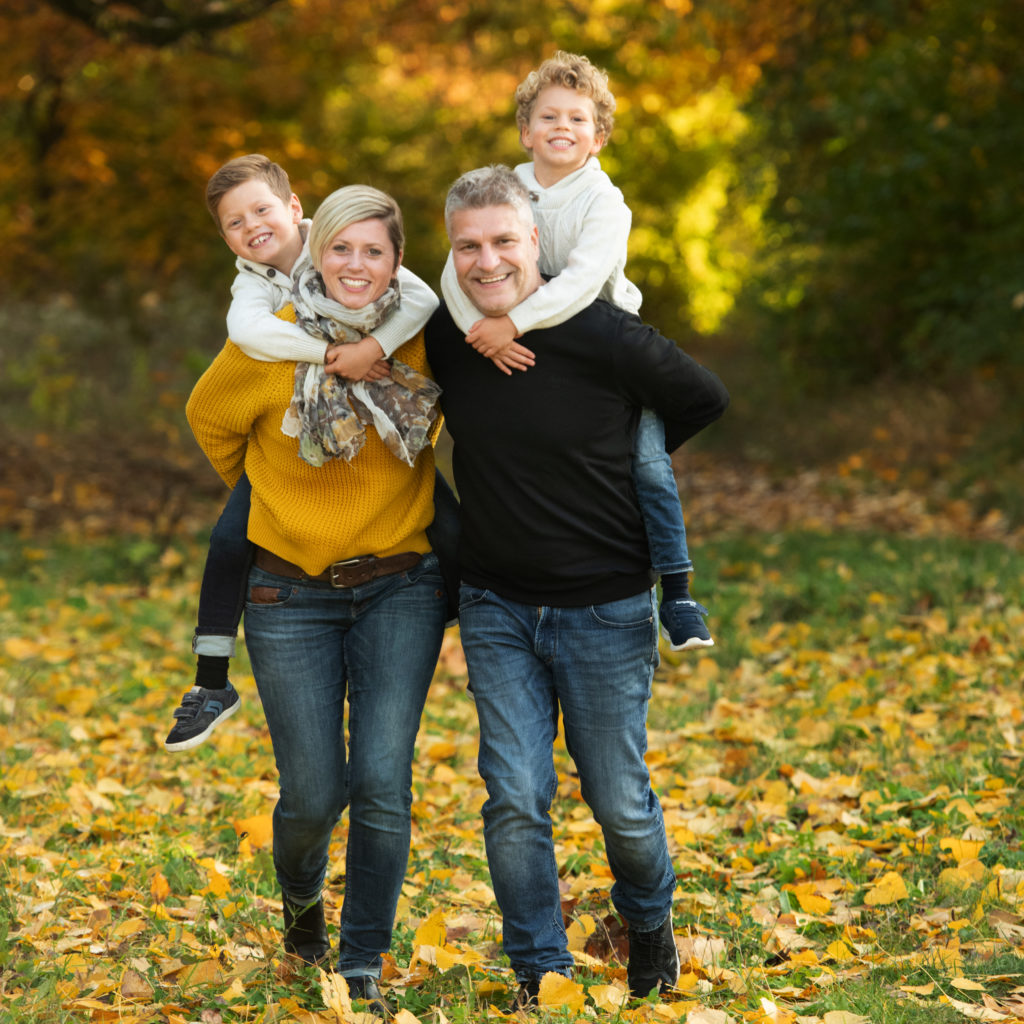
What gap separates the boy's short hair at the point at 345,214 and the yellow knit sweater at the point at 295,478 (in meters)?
0.20

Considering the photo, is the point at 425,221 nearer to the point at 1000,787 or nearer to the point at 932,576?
the point at 932,576

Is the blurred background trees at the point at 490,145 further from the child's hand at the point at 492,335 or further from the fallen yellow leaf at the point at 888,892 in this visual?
the fallen yellow leaf at the point at 888,892

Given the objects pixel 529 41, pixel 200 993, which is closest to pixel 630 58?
pixel 529 41

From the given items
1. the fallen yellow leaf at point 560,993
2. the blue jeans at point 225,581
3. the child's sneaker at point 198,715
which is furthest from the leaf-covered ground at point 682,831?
the blue jeans at point 225,581

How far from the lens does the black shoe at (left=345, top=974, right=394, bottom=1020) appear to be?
3287 mm

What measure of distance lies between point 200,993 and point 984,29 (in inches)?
483

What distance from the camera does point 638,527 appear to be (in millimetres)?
3410

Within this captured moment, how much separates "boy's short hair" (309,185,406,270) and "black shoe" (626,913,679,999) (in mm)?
1914

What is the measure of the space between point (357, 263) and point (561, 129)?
728mm

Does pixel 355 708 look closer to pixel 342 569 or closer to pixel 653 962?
pixel 342 569

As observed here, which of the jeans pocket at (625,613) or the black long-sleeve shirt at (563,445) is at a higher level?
the black long-sleeve shirt at (563,445)

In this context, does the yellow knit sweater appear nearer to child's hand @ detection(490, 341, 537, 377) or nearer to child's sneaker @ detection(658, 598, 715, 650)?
child's hand @ detection(490, 341, 537, 377)

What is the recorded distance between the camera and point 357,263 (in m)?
3.25

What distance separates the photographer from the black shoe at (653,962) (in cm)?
342
